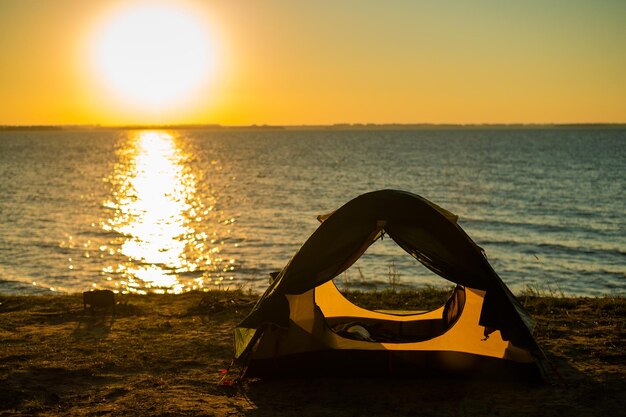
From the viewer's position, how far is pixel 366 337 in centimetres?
959

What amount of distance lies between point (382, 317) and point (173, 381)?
3.47 meters

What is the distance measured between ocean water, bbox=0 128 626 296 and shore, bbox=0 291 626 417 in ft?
21.5

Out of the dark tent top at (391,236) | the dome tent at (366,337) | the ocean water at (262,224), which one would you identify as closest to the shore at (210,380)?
the dome tent at (366,337)

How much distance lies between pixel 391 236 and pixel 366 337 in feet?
4.61

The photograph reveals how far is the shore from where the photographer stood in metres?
8.05

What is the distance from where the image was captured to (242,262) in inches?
916

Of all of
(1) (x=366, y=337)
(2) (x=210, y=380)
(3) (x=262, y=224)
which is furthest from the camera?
(3) (x=262, y=224)

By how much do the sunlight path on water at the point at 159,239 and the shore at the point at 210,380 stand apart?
279 inches

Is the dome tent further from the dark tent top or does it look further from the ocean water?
the ocean water

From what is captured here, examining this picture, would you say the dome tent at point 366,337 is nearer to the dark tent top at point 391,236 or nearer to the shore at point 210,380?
the dark tent top at point 391,236

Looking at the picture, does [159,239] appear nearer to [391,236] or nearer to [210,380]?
[210,380]

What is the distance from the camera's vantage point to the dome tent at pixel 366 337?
890 cm

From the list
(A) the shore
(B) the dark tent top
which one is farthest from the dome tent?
(A) the shore

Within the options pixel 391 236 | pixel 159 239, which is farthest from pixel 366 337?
pixel 159 239
